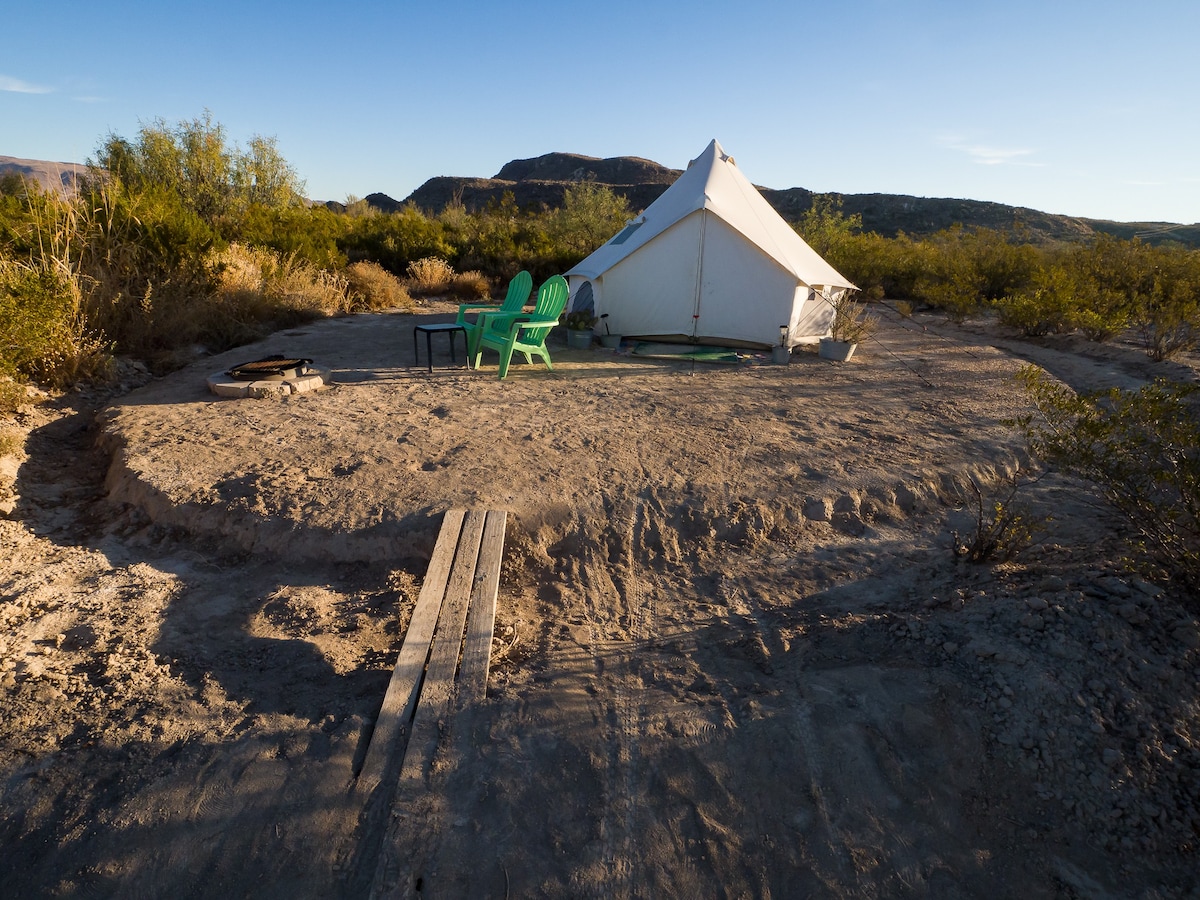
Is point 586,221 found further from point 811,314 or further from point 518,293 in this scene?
point 518,293

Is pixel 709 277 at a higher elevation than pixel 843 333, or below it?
higher

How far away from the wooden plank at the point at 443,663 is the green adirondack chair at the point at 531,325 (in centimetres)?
339

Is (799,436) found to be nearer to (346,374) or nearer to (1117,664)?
(1117,664)

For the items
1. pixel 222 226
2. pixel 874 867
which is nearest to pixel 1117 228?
pixel 222 226

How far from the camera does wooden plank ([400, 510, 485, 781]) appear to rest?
210cm

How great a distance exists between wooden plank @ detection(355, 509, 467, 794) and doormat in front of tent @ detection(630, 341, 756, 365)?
5.36 m

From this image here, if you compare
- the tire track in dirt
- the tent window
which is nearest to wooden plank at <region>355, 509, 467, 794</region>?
the tire track in dirt

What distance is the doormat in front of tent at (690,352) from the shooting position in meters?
8.14

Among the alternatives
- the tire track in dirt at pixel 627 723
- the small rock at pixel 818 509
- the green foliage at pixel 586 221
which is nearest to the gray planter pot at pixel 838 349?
the small rock at pixel 818 509

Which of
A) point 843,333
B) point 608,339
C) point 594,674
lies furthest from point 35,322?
point 843,333

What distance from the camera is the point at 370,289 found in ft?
36.3

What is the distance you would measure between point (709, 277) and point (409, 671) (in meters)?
6.91

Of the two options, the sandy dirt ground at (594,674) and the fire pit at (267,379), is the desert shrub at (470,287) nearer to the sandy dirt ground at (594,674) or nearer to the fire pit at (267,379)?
the fire pit at (267,379)

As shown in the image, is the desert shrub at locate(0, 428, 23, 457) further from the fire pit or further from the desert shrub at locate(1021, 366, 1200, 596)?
the desert shrub at locate(1021, 366, 1200, 596)
